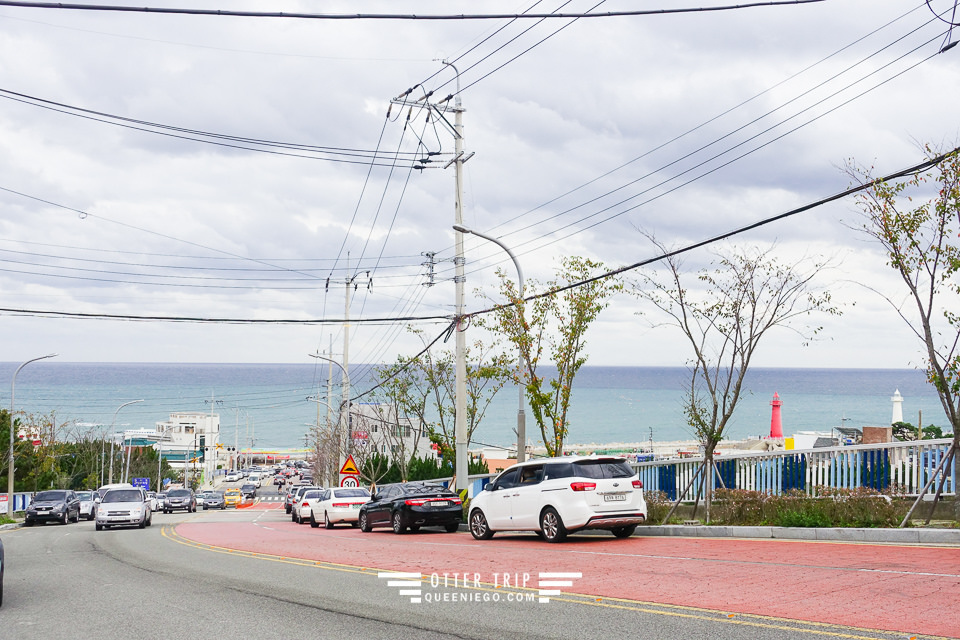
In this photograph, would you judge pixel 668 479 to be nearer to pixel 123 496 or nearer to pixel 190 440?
pixel 123 496

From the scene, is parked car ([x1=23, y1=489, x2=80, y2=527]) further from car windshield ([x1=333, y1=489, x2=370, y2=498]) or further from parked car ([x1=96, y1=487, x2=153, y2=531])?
car windshield ([x1=333, y1=489, x2=370, y2=498])

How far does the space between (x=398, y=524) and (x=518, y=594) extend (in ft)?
49.2

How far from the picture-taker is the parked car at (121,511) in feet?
108

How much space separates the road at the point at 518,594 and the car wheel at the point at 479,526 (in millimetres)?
2789

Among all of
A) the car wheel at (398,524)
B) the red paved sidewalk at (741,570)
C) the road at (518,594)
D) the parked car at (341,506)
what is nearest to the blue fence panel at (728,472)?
the red paved sidewalk at (741,570)

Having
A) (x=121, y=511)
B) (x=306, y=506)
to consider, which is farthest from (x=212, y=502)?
(x=121, y=511)

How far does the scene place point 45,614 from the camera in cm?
1082

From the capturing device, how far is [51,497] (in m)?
45.8

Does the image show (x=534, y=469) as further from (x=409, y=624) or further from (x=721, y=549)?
(x=409, y=624)

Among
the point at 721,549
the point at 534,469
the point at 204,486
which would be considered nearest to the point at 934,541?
the point at 721,549

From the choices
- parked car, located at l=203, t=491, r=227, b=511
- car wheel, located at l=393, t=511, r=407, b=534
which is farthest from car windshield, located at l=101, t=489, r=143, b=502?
parked car, located at l=203, t=491, r=227, b=511

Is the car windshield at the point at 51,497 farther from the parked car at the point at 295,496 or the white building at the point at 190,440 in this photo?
the white building at the point at 190,440

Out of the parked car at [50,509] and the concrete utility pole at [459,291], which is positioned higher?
the concrete utility pole at [459,291]

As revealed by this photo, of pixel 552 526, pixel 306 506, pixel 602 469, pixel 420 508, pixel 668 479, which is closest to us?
pixel 602 469
